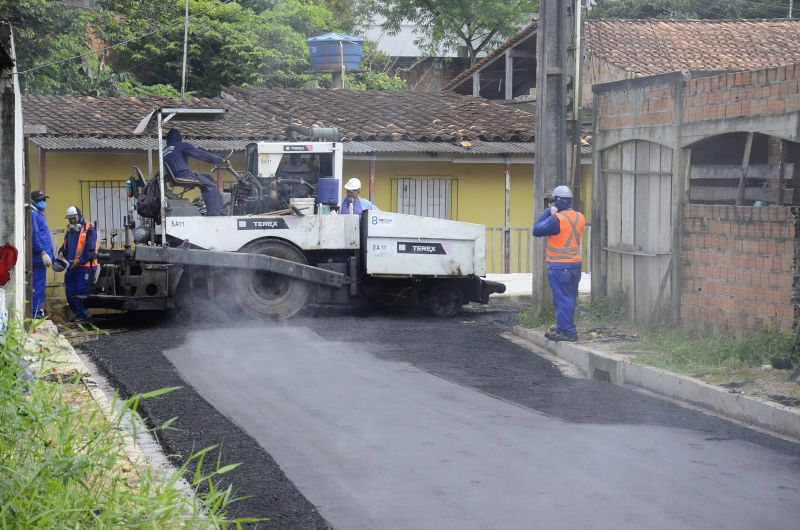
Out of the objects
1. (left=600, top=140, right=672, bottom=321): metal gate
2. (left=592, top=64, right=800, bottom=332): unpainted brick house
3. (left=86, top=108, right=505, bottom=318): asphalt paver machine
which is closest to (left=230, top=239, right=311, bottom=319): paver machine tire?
(left=86, top=108, right=505, bottom=318): asphalt paver machine

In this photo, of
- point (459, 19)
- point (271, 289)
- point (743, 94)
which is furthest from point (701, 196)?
point (459, 19)

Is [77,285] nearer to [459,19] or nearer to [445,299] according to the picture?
[445,299]

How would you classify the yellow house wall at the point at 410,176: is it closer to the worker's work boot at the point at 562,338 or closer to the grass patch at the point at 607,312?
the grass patch at the point at 607,312

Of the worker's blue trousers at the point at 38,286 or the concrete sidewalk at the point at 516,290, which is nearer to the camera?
the worker's blue trousers at the point at 38,286

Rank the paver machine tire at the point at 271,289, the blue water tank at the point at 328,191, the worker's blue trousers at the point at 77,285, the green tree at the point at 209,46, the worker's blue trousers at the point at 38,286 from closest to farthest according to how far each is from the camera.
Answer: the worker's blue trousers at the point at 38,286, the paver machine tire at the point at 271,289, the blue water tank at the point at 328,191, the worker's blue trousers at the point at 77,285, the green tree at the point at 209,46

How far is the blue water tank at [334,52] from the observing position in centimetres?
2914

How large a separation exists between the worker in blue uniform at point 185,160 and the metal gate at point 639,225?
5074mm

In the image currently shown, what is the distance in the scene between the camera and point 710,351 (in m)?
10.8

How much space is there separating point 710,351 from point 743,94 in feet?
8.82

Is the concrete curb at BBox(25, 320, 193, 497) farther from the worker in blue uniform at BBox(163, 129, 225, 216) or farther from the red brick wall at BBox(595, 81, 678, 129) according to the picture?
the red brick wall at BBox(595, 81, 678, 129)

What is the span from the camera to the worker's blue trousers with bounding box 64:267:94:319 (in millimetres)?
15781

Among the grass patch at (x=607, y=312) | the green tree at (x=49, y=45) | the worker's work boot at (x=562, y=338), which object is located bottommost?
the worker's work boot at (x=562, y=338)

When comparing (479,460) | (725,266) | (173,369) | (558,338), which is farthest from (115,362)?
(725,266)

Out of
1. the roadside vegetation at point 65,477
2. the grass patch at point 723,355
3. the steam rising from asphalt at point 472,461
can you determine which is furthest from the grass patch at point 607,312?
the roadside vegetation at point 65,477
